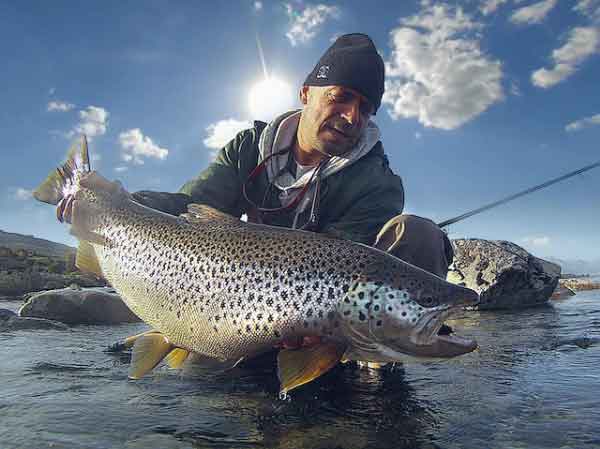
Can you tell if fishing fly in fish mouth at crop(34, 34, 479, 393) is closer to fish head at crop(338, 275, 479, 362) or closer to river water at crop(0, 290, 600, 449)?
fish head at crop(338, 275, 479, 362)

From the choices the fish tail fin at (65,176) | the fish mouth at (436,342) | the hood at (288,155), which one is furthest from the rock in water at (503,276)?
the fish tail fin at (65,176)

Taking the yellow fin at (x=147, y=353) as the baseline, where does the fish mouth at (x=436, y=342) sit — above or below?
above

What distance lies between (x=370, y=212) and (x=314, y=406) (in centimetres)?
209

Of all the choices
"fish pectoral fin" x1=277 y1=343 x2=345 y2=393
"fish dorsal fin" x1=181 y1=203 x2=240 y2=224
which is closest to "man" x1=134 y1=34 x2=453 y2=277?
"fish dorsal fin" x1=181 y1=203 x2=240 y2=224

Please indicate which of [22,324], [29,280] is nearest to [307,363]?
[22,324]

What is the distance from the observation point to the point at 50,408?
2.68 metres

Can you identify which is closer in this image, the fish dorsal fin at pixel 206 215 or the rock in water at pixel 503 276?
the fish dorsal fin at pixel 206 215

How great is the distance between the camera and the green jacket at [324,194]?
4.48 m

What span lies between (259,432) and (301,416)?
34cm

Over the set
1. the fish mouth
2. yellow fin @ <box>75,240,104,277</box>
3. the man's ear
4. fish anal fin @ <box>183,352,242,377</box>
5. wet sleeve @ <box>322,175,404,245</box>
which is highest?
the man's ear

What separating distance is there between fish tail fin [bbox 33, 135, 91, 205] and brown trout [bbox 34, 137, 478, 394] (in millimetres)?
783

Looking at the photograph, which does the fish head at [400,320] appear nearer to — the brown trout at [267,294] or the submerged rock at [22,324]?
the brown trout at [267,294]

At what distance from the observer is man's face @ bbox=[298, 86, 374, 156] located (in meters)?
4.55

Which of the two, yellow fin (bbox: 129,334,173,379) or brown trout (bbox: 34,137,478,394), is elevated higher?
brown trout (bbox: 34,137,478,394)
